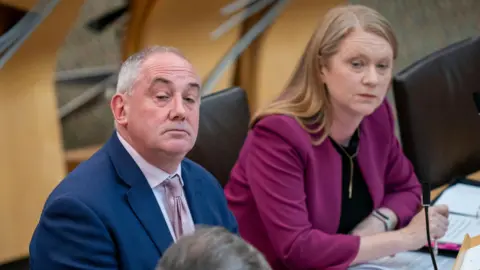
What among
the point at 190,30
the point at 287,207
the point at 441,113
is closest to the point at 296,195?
the point at 287,207

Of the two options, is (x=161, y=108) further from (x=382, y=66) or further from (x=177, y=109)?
(x=382, y=66)

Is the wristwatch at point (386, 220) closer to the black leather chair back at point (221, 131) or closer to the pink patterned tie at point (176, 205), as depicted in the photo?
the black leather chair back at point (221, 131)

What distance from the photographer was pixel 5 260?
234cm

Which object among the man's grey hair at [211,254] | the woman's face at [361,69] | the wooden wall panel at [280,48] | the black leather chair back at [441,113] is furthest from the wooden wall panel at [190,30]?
the man's grey hair at [211,254]

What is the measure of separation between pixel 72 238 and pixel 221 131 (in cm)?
84

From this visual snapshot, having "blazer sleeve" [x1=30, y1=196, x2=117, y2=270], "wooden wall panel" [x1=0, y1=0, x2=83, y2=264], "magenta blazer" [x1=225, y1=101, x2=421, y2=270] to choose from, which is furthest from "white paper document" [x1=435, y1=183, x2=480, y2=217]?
"wooden wall panel" [x1=0, y1=0, x2=83, y2=264]

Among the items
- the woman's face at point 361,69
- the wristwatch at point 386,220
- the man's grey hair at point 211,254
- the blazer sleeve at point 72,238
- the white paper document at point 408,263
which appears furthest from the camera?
the wristwatch at point 386,220

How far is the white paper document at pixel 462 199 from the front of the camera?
Result: 5.68 ft

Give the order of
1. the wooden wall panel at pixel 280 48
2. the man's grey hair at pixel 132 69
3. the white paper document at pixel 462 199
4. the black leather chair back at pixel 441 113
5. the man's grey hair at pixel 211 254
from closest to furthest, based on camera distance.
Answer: the man's grey hair at pixel 211 254 → the man's grey hair at pixel 132 69 → the white paper document at pixel 462 199 → the black leather chair back at pixel 441 113 → the wooden wall panel at pixel 280 48

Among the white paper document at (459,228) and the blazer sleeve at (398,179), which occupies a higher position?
the blazer sleeve at (398,179)

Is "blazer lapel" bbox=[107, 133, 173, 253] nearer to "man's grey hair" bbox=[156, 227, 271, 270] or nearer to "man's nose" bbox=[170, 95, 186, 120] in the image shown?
"man's nose" bbox=[170, 95, 186, 120]

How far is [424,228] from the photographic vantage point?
150 cm

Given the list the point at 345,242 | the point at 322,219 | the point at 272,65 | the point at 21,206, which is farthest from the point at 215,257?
the point at 272,65

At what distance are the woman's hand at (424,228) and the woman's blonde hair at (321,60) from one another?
0.97ft
